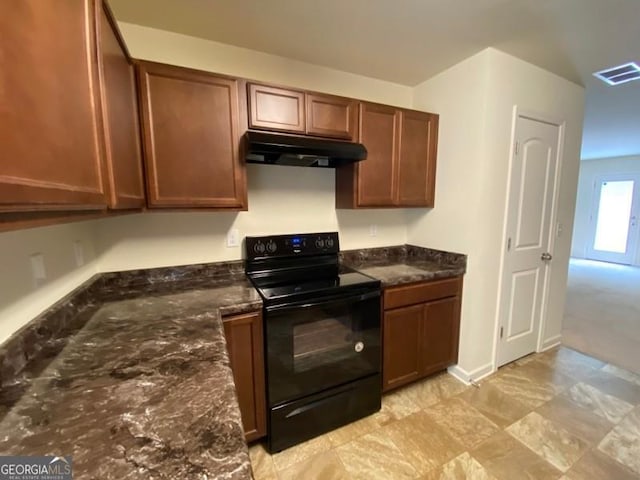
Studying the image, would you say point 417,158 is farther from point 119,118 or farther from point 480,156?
point 119,118

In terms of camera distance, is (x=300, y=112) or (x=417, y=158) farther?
(x=417, y=158)

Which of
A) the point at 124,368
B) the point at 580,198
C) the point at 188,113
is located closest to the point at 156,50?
the point at 188,113

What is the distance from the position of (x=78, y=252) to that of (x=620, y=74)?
4.02m

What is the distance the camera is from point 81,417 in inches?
26.6

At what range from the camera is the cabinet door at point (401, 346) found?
1986mm

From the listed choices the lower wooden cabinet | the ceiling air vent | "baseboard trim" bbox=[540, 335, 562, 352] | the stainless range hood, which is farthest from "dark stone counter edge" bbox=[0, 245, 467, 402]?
the ceiling air vent

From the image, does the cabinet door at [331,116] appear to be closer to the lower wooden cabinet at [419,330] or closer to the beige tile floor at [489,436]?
the lower wooden cabinet at [419,330]

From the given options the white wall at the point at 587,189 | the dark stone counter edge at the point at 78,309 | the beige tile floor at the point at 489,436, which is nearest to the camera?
the dark stone counter edge at the point at 78,309

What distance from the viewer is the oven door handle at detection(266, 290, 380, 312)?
1538mm

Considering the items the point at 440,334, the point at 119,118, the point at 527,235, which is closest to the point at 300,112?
the point at 119,118

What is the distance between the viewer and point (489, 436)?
1.73 m

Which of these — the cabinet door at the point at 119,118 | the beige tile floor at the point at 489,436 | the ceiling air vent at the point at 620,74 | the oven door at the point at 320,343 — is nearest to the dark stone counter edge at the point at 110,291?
the oven door at the point at 320,343

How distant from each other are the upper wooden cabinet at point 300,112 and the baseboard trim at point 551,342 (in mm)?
2684

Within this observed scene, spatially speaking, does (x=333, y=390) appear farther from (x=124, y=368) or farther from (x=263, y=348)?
(x=124, y=368)
